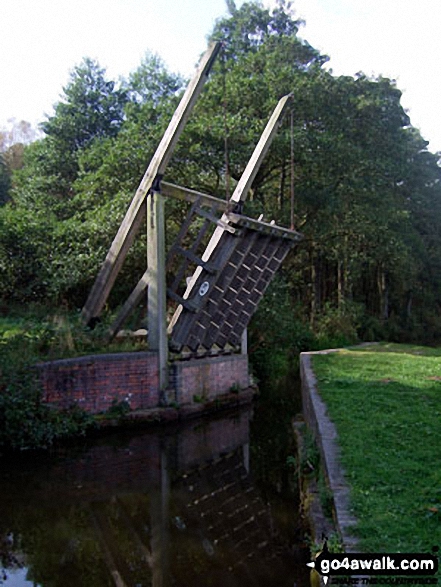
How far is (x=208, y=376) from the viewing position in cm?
1175

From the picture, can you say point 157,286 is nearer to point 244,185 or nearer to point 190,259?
point 190,259

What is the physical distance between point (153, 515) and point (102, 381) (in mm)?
4011

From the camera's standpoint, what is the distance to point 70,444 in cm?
893

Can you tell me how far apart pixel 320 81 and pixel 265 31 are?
Result: 628 cm

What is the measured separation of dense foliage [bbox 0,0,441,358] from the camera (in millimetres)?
15258

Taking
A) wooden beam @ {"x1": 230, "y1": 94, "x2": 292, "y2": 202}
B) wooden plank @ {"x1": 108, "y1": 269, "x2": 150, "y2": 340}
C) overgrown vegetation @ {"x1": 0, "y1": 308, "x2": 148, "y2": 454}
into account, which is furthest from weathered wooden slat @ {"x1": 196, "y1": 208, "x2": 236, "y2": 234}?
overgrown vegetation @ {"x1": 0, "y1": 308, "x2": 148, "y2": 454}

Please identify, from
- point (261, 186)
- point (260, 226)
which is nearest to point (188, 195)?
point (260, 226)

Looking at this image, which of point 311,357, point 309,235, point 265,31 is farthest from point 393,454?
point 265,31

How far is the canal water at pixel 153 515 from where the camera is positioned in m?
4.89

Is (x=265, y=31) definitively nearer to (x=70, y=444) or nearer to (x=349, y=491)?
(x=70, y=444)

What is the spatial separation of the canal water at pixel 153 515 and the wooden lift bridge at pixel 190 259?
2.28 m

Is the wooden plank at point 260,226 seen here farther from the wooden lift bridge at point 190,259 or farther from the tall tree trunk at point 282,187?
the tall tree trunk at point 282,187

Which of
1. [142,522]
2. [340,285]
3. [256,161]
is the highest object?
[256,161]
